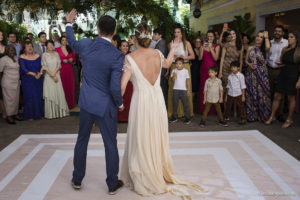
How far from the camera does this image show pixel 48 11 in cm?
653

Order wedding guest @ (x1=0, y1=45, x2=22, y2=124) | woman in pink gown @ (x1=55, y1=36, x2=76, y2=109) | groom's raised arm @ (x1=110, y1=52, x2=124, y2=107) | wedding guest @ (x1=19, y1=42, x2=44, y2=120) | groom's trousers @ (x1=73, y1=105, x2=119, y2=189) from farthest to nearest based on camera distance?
woman in pink gown @ (x1=55, y1=36, x2=76, y2=109), wedding guest @ (x1=19, y1=42, x2=44, y2=120), wedding guest @ (x1=0, y1=45, x2=22, y2=124), groom's trousers @ (x1=73, y1=105, x2=119, y2=189), groom's raised arm @ (x1=110, y1=52, x2=124, y2=107)

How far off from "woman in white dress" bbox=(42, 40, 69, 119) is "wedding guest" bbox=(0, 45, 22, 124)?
1.76 feet

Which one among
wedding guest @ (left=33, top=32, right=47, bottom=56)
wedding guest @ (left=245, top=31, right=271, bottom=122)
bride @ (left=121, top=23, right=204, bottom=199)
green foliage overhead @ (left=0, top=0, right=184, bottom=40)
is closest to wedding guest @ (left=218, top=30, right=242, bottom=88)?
wedding guest @ (left=245, top=31, right=271, bottom=122)

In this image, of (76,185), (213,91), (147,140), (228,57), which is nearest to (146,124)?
(147,140)

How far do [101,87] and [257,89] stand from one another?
4032 mm

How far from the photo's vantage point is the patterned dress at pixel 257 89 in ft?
19.7

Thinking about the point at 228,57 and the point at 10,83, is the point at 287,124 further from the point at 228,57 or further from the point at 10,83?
the point at 10,83

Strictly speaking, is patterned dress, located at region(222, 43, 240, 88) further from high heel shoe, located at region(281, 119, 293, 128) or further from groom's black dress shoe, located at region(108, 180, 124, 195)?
groom's black dress shoe, located at region(108, 180, 124, 195)

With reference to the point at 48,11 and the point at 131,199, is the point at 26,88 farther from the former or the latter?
the point at 131,199

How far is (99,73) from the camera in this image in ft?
9.34

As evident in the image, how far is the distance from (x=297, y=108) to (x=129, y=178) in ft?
17.0


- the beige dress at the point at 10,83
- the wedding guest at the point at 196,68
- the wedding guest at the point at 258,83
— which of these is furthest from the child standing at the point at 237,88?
the beige dress at the point at 10,83


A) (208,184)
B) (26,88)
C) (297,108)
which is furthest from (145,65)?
(297,108)

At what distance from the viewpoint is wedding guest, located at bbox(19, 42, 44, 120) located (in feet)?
20.7
